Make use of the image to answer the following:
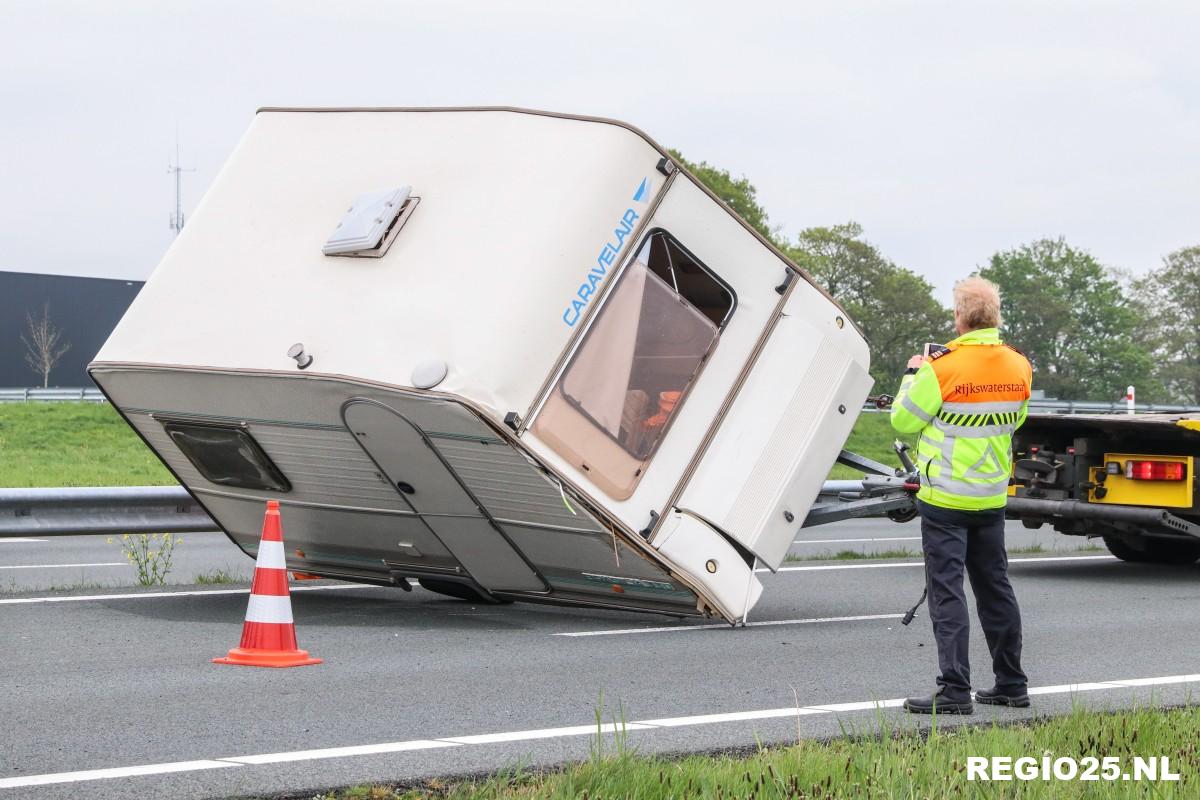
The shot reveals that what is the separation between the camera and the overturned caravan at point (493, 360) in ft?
24.0

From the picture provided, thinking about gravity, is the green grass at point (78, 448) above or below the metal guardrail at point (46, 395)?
below

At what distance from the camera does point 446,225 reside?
7.61 m

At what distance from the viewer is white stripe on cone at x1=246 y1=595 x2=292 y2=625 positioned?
22.9 feet

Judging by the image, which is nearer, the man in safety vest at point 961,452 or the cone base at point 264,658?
the man in safety vest at point 961,452

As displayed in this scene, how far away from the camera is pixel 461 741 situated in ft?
17.8

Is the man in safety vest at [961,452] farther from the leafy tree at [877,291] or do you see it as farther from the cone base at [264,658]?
the leafy tree at [877,291]

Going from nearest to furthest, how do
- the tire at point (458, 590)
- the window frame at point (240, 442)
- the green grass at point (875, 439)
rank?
the window frame at point (240, 442), the tire at point (458, 590), the green grass at point (875, 439)

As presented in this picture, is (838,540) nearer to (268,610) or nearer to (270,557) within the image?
(270,557)

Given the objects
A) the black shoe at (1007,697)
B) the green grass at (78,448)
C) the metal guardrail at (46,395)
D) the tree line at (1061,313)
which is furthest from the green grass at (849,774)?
the tree line at (1061,313)

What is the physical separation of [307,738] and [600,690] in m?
1.54

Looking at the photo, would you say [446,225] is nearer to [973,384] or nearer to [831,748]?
[973,384]

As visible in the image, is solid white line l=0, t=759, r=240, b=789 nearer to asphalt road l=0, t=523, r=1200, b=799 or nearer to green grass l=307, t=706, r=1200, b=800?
asphalt road l=0, t=523, r=1200, b=799

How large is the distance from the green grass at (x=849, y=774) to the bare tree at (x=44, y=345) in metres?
43.3

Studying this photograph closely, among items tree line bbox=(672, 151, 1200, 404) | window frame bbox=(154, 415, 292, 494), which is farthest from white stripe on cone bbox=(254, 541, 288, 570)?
tree line bbox=(672, 151, 1200, 404)
